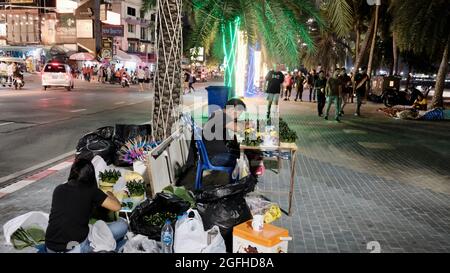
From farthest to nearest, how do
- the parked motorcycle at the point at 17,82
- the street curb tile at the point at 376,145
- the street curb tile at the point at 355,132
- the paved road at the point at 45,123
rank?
1. the parked motorcycle at the point at 17,82
2. the street curb tile at the point at 355,132
3. the street curb tile at the point at 376,145
4. the paved road at the point at 45,123

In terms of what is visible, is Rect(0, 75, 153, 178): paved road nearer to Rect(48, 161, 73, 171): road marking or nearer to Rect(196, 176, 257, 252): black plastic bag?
Rect(48, 161, 73, 171): road marking

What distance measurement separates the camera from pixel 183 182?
693cm

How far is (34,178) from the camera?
7.07 m

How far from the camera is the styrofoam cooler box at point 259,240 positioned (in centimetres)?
372

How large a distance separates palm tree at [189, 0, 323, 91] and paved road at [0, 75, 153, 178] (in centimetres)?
460

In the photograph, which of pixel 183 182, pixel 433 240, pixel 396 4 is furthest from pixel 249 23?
pixel 396 4

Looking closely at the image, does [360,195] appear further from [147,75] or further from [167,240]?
[147,75]

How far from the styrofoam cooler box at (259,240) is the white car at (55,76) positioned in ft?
83.1

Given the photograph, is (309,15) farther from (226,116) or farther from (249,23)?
Answer: (226,116)

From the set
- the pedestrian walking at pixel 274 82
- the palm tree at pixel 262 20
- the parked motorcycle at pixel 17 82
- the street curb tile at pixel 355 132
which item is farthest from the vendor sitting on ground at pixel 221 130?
the parked motorcycle at pixel 17 82

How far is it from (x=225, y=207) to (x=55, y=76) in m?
24.9

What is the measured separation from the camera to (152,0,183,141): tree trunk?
6.72m

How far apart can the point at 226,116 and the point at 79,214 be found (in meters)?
3.48

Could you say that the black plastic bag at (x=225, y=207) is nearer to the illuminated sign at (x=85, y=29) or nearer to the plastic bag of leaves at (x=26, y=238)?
the plastic bag of leaves at (x=26, y=238)
